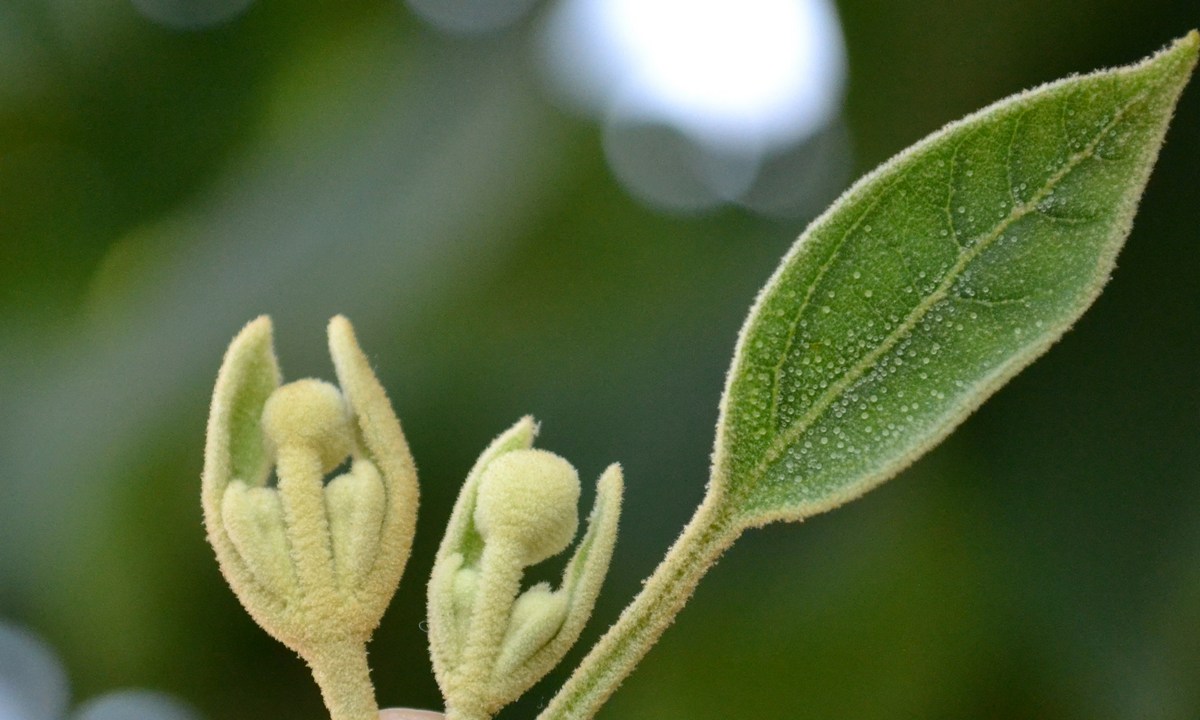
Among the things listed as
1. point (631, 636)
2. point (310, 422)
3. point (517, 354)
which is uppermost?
point (310, 422)

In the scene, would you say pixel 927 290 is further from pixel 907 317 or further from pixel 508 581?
pixel 508 581

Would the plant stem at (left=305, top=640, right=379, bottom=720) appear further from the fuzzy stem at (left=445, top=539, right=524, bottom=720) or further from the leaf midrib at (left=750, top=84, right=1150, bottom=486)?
the leaf midrib at (left=750, top=84, right=1150, bottom=486)

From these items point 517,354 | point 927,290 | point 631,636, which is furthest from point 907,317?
point 517,354

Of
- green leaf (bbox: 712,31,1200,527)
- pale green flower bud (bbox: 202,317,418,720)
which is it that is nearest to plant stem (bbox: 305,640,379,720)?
pale green flower bud (bbox: 202,317,418,720)

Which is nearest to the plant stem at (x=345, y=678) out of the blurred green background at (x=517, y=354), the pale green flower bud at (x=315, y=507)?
the pale green flower bud at (x=315, y=507)

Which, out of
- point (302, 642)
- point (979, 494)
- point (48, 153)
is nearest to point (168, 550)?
point (48, 153)

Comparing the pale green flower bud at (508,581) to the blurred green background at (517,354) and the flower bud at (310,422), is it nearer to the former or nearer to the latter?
the flower bud at (310,422)

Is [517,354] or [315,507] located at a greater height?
[315,507]
